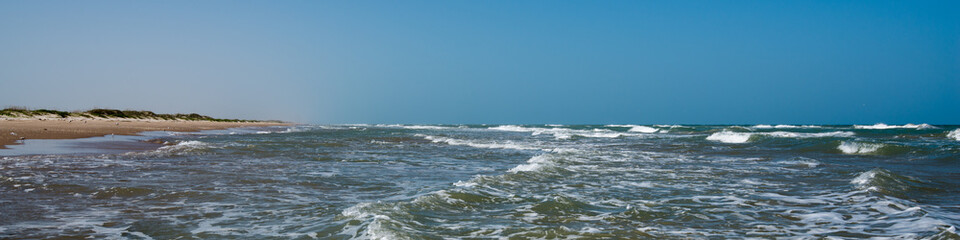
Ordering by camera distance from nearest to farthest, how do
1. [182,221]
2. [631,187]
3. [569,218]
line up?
[182,221] → [569,218] → [631,187]

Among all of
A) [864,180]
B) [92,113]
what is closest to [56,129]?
[864,180]

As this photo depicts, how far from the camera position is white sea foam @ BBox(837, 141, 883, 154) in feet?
56.6

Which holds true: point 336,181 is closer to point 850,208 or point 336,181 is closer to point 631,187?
point 631,187

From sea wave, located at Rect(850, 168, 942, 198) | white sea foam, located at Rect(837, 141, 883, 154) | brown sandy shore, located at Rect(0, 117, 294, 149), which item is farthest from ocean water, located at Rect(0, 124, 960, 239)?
brown sandy shore, located at Rect(0, 117, 294, 149)

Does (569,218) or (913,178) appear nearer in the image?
(569,218)

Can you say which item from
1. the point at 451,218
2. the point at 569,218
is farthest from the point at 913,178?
the point at 451,218

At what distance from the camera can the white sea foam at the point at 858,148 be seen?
680 inches

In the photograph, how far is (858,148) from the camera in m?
17.6

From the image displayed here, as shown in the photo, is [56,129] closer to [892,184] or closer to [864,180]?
[864,180]

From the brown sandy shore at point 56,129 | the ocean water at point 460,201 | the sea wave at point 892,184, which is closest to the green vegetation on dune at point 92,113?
the brown sandy shore at point 56,129

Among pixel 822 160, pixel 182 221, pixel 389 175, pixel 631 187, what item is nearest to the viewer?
pixel 182 221

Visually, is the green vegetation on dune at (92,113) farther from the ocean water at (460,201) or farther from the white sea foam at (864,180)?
the white sea foam at (864,180)

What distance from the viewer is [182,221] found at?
5531mm

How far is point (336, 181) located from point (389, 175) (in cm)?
131
